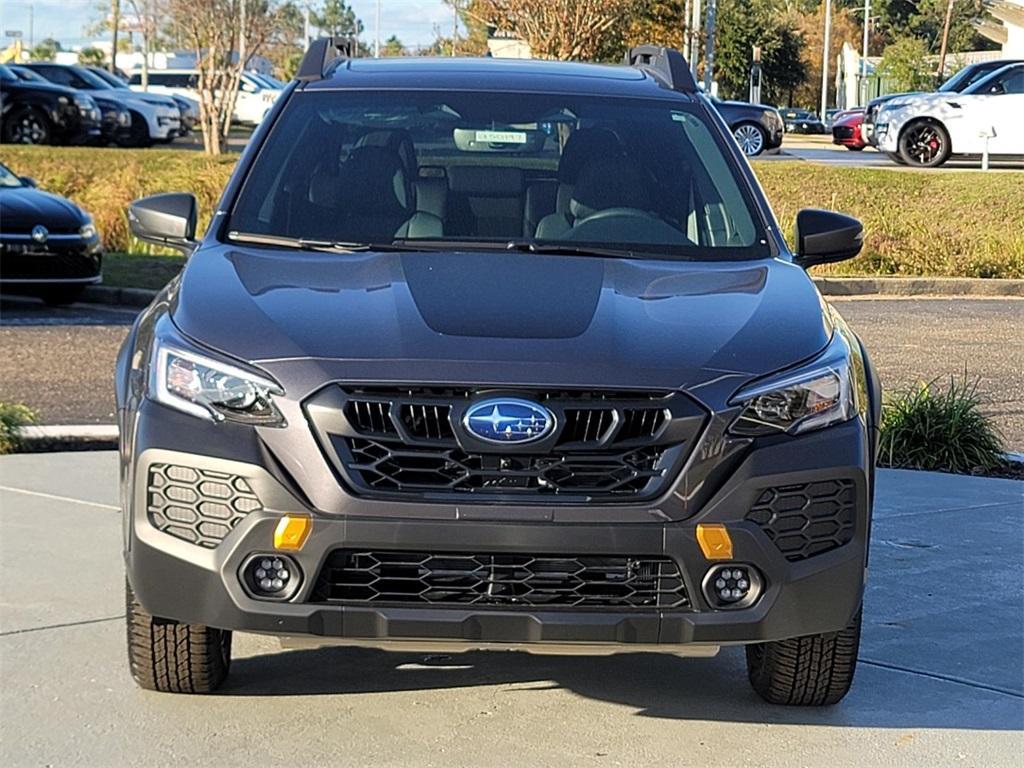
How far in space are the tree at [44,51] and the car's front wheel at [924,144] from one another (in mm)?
73917

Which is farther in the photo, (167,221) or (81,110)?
(81,110)

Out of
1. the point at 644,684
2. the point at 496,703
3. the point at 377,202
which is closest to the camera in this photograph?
the point at 496,703

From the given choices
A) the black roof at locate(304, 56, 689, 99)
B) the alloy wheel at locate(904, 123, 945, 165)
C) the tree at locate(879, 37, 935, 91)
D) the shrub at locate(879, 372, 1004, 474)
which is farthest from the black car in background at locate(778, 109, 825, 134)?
the black roof at locate(304, 56, 689, 99)

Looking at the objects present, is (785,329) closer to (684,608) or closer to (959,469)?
(684,608)

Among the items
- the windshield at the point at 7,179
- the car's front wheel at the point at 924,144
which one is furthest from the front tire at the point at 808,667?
the car's front wheel at the point at 924,144

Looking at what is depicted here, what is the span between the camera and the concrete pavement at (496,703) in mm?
4383

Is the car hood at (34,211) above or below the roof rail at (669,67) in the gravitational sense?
below

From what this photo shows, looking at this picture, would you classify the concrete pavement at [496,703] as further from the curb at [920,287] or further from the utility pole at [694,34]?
the utility pole at [694,34]

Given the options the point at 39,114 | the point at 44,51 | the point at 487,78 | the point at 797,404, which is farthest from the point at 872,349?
the point at 44,51

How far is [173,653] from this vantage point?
4535 millimetres

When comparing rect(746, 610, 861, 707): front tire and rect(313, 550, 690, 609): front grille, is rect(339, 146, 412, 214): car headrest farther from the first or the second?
rect(746, 610, 861, 707): front tire

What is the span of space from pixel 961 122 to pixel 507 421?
24093 millimetres

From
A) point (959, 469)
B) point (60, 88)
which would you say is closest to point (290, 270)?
point (959, 469)

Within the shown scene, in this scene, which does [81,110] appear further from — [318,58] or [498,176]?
[498,176]
